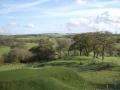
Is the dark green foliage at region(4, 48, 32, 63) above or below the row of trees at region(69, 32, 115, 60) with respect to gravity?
below

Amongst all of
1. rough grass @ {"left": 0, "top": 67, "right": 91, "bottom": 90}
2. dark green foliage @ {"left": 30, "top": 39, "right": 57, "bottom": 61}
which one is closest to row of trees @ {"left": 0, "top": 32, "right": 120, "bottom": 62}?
dark green foliage @ {"left": 30, "top": 39, "right": 57, "bottom": 61}

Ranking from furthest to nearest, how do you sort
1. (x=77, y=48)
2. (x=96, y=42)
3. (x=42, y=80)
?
(x=77, y=48)
(x=96, y=42)
(x=42, y=80)

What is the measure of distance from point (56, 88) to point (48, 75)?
5321mm

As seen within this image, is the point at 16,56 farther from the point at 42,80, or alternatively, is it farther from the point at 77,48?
the point at 42,80

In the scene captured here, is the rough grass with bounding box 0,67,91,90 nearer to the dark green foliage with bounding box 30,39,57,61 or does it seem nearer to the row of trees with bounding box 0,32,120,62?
the row of trees with bounding box 0,32,120,62

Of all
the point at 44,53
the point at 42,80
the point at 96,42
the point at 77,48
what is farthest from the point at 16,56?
the point at 42,80

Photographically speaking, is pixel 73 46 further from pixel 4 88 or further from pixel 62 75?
pixel 4 88

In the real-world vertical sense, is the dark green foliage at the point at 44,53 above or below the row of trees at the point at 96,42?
below

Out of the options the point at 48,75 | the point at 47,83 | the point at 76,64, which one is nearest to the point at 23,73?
the point at 48,75

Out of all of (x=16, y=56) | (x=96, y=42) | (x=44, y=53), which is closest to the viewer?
(x=96, y=42)

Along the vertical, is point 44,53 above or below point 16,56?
above

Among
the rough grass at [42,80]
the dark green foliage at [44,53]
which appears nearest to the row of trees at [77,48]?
the dark green foliage at [44,53]

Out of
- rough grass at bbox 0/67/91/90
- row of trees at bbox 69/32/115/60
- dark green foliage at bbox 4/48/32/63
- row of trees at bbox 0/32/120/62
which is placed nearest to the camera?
rough grass at bbox 0/67/91/90

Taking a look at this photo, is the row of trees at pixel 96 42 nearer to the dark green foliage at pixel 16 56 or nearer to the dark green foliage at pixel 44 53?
the dark green foliage at pixel 44 53
